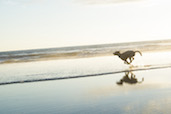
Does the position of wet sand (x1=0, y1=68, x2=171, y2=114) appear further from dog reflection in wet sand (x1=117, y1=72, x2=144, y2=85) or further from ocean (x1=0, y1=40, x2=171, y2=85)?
ocean (x1=0, y1=40, x2=171, y2=85)

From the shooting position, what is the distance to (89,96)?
853cm

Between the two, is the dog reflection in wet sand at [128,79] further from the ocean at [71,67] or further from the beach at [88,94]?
the ocean at [71,67]

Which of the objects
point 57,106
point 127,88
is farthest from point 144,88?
point 57,106

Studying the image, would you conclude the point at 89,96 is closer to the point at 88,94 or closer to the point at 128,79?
the point at 88,94

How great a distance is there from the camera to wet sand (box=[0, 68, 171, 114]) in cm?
706

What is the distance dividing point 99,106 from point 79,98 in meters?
1.28

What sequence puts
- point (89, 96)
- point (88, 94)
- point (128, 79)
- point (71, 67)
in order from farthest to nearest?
1. point (71, 67)
2. point (128, 79)
3. point (88, 94)
4. point (89, 96)

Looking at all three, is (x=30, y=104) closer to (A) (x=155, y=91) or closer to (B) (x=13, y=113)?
(B) (x=13, y=113)

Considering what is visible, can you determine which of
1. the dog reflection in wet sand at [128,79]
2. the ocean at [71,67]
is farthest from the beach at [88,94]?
the ocean at [71,67]

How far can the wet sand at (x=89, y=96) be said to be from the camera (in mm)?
7062

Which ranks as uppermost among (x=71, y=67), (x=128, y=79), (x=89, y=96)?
(x=71, y=67)

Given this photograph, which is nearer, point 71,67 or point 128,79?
point 128,79

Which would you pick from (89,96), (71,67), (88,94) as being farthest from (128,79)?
(71,67)

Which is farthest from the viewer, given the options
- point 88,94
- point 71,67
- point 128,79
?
point 71,67
